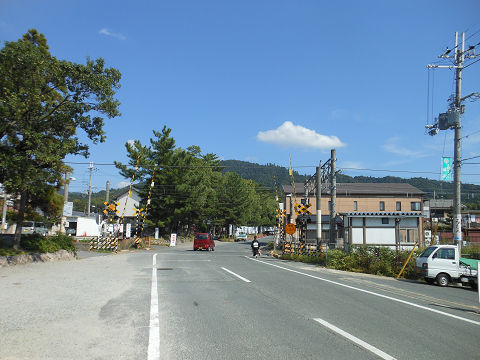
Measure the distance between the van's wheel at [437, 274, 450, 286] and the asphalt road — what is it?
4.02 meters

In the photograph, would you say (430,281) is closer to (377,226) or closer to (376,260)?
(376,260)

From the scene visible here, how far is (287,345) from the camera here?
5.87 m

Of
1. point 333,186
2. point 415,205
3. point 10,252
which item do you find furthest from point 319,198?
point 415,205

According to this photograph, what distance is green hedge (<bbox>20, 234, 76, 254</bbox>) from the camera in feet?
60.6

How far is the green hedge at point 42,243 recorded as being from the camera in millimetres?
18478

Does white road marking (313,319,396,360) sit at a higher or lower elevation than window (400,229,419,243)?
lower

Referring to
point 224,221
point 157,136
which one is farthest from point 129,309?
point 224,221

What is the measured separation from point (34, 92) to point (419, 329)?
1530cm

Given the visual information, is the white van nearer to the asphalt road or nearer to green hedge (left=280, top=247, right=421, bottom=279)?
green hedge (left=280, top=247, right=421, bottom=279)

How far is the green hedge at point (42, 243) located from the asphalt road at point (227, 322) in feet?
20.7

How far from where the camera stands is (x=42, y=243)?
1905 centimetres

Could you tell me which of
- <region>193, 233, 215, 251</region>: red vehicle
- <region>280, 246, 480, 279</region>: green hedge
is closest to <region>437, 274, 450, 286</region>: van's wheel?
<region>280, 246, 480, 279</region>: green hedge

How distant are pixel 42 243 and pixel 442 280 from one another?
18.5 meters

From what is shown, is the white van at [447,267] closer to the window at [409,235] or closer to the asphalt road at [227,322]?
the asphalt road at [227,322]
